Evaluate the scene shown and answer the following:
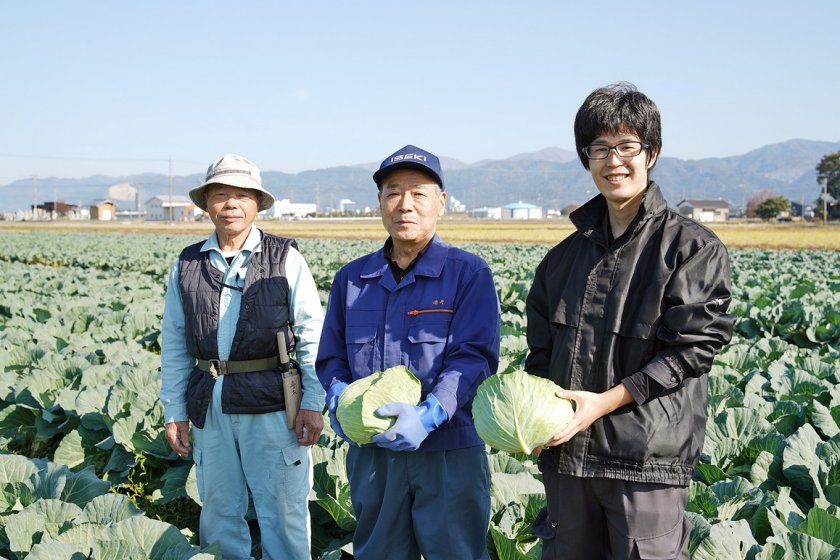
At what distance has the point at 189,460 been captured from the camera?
4.77 metres

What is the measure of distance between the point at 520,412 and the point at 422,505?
685mm

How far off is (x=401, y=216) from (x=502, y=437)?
95 cm

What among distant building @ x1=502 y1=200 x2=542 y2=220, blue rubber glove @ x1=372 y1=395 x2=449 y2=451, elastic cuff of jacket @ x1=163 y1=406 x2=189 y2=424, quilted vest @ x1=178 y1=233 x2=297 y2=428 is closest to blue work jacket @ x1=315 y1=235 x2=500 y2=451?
blue rubber glove @ x1=372 y1=395 x2=449 y2=451

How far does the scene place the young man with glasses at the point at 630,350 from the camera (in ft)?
7.14

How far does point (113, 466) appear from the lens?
4.89 m

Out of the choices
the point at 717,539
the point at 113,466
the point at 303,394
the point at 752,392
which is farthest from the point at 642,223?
the point at 113,466

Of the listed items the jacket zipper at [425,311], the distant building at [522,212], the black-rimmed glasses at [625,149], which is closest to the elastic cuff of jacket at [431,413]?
the jacket zipper at [425,311]

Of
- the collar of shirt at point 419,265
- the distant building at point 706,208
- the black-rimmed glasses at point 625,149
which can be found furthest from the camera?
the distant building at point 706,208

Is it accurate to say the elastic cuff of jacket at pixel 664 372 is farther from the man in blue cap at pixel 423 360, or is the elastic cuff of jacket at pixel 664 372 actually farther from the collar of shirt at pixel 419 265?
the collar of shirt at pixel 419 265

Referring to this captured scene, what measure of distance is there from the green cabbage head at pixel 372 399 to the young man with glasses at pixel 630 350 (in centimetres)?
53

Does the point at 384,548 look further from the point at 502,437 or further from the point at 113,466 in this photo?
the point at 113,466

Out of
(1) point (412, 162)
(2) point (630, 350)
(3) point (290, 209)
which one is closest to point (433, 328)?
(1) point (412, 162)

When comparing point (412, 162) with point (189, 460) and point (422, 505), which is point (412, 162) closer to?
point (422, 505)

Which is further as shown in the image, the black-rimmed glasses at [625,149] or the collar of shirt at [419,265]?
the collar of shirt at [419,265]
